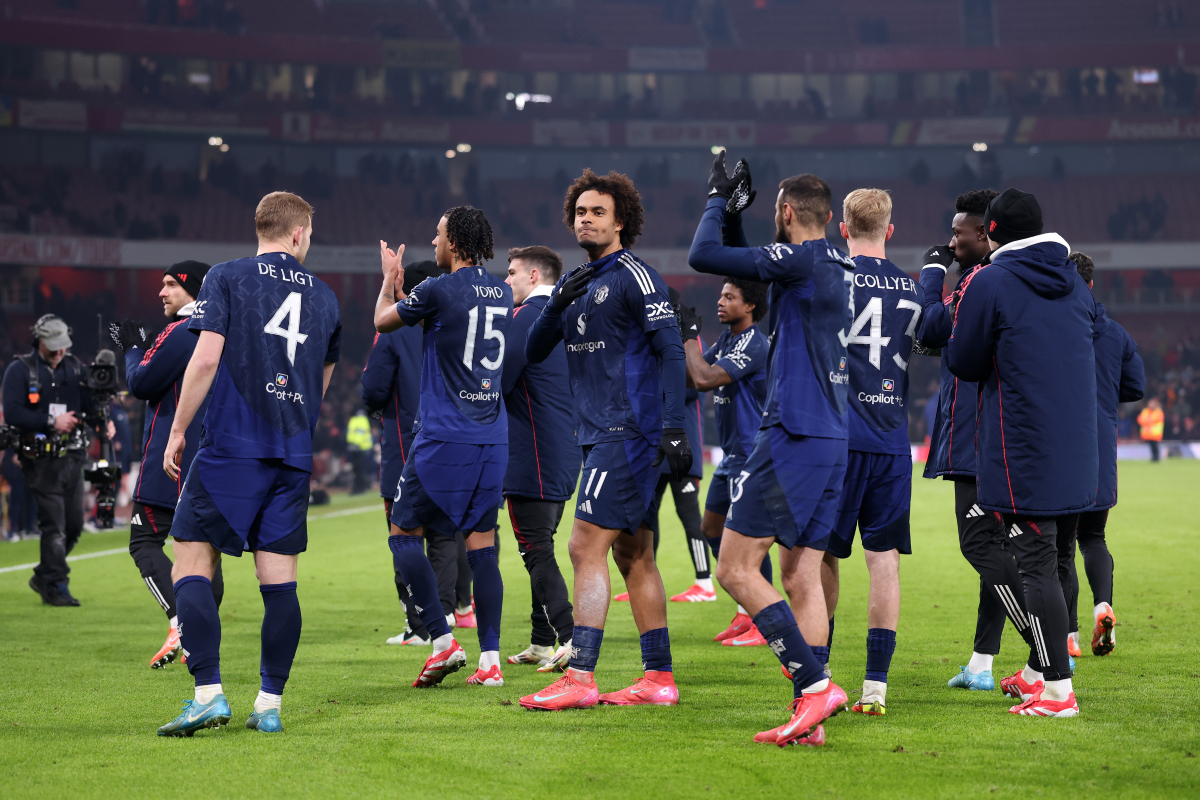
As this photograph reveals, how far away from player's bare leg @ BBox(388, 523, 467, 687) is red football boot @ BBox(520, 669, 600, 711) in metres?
0.78

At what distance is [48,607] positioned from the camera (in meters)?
9.25

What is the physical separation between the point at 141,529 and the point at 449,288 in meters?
2.57

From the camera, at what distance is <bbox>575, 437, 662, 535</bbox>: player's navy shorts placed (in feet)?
16.8

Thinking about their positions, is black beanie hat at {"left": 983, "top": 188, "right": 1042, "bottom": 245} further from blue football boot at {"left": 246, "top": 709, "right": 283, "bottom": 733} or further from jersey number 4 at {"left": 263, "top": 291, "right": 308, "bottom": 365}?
blue football boot at {"left": 246, "top": 709, "right": 283, "bottom": 733}

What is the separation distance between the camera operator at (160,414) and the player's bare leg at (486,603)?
1.47 m

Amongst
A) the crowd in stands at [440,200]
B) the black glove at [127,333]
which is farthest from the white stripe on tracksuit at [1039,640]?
the crowd in stands at [440,200]

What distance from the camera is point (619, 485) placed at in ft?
16.8

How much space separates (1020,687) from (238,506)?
146 inches

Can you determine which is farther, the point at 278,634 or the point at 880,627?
the point at 880,627

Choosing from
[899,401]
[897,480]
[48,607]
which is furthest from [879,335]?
[48,607]

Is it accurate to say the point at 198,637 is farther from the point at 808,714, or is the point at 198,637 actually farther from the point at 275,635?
the point at 808,714

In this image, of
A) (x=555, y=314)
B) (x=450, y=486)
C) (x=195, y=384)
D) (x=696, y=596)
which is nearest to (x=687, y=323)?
(x=555, y=314)

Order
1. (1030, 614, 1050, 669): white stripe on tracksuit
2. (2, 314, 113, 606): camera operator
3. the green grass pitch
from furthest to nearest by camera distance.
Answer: (2, 314, 113, 606): camera operator
(1030, 614, 1050, 669): white stripe on tracksuit
the green grass pitch

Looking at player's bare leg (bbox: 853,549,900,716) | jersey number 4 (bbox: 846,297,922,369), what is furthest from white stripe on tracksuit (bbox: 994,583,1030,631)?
jersey number 4 (bbox: 846,297,922,369)
